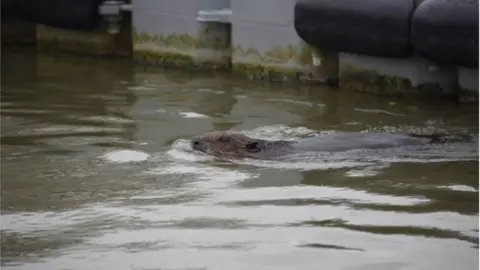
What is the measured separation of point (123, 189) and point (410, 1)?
194 inches

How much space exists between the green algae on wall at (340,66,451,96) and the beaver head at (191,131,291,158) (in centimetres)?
359

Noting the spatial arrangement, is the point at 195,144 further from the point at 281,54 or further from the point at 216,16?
the point at 216,16

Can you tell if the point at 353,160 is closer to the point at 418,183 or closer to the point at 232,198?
the point at 418,183

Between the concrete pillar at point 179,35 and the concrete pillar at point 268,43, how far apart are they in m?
0.57

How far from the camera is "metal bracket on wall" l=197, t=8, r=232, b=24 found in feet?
44.9

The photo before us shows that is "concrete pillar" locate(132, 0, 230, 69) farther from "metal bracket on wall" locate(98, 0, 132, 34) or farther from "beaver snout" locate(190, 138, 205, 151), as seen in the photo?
"beaver snout" locate(190, 138, 205, 151)

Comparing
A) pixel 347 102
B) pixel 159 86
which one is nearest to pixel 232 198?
pixel 347 102

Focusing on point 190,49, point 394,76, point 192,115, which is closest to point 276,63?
point 190,49

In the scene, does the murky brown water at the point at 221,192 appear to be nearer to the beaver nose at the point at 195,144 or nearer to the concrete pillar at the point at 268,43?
the beaver nose at the point at 195,144

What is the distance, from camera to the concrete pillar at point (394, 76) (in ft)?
36.5

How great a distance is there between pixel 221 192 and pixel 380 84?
16.7 ft

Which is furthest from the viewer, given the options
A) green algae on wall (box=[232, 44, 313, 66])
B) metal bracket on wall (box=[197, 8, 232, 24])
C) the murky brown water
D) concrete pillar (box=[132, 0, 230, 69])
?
concrete pillar (box=[132, 0, 230, 69])

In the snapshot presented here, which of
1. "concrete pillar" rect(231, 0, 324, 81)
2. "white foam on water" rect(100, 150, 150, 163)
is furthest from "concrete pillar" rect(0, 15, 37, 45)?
"white foam on water" rect(100, 150, 150, 163)

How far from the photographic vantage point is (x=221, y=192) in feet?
22.9
